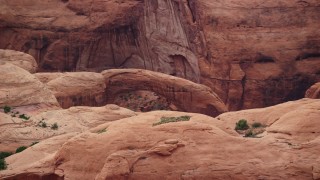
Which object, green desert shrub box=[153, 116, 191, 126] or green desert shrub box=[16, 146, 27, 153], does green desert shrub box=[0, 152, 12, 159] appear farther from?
green desert shrub box=[153, 116, 191, 126]

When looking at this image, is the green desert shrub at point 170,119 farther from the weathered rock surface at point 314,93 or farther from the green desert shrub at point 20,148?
the weathered rock surface at point 314,93

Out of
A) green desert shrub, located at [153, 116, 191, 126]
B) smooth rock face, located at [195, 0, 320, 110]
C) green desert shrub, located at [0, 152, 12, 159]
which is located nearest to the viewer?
green desert shrub, located at [153, 116, 191, 126]

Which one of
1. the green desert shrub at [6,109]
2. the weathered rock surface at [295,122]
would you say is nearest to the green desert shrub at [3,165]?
the green desert shrub at [6,109]

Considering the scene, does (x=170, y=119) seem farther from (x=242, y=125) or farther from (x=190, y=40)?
(x=190, y=40)

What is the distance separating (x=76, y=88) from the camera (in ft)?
118

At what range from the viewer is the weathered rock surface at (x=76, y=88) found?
3525 cm

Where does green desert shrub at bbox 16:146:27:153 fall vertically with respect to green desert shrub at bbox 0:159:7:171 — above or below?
below

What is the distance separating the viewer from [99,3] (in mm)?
47562

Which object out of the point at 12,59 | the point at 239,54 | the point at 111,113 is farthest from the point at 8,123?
the point at 239,54

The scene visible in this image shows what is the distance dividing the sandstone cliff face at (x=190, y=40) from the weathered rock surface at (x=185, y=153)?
67.3 feet

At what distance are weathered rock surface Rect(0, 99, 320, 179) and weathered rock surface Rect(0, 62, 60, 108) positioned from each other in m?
8.52

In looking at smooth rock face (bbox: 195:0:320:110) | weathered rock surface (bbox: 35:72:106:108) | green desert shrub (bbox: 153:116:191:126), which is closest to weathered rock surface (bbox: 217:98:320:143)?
green desert shrub (bbox: 153:116:191:126)

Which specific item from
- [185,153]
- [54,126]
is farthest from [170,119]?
[54,126]

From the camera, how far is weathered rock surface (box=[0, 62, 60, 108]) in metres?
30.7
